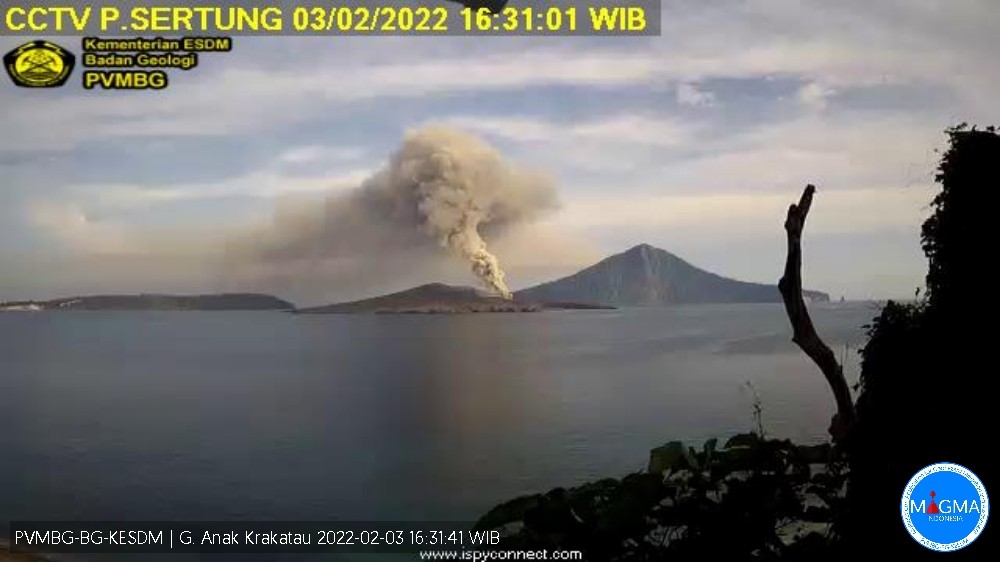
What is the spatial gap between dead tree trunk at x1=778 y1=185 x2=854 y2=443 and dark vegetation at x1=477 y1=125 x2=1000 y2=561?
2 centimetres

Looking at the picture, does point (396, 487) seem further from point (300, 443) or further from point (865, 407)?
point (865, 407)

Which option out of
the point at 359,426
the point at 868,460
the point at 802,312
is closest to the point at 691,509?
the point at 868,460

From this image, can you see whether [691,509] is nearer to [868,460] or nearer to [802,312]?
[868,460]

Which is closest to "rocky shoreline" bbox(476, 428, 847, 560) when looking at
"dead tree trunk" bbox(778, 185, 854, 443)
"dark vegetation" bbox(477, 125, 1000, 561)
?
"dark vegetation" bbox(477, 125, 1000, 561)

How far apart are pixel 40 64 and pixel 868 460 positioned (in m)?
9.87

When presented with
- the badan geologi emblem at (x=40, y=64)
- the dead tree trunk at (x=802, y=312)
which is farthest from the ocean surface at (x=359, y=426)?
the badan geologi emblem at (x=40, y=64)

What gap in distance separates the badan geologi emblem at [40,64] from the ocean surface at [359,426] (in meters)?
8.88

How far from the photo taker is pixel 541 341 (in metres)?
104

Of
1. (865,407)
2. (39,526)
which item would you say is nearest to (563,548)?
(865,407)

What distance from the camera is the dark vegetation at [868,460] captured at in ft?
10.00

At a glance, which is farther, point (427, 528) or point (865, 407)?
point (427, 528)

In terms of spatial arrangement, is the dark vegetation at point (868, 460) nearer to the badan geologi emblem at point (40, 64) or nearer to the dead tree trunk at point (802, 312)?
the dead tree trunk at point (802, 312)

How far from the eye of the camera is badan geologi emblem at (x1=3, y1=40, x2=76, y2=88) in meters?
9.20

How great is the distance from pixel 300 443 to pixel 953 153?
2902 centimetres
